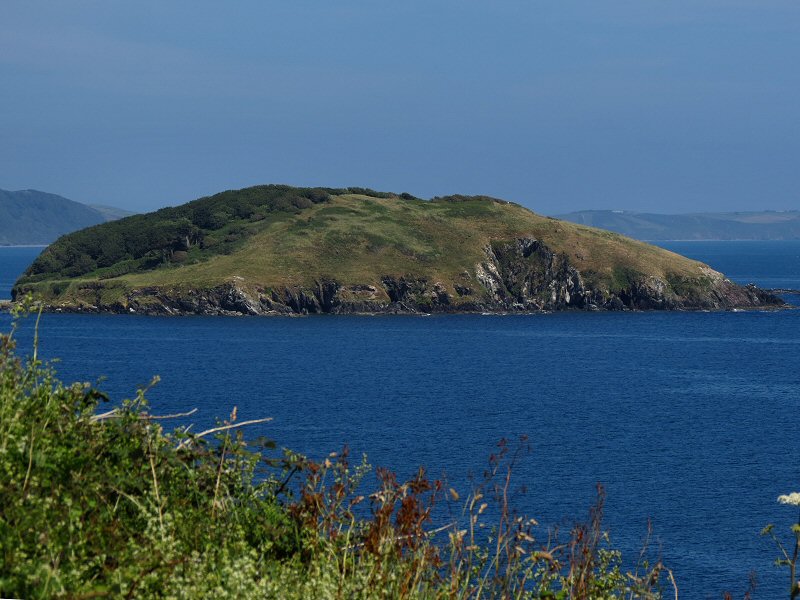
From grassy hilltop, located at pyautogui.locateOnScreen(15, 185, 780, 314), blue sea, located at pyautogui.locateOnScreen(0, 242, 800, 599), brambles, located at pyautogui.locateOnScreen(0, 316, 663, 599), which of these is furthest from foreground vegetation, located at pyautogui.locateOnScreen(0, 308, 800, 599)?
grassy hilltop, located at pyautogui.locateOnScreen(15, 185, 780, 314)

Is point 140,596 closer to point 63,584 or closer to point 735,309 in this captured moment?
point 63,584

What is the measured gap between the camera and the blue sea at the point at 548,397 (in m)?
53.2

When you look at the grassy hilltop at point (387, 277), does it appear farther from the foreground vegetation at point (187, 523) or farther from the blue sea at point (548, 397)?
the foreground vegetation at point (187, 523)

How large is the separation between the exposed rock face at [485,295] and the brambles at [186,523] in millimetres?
165619

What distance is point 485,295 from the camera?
185875mm

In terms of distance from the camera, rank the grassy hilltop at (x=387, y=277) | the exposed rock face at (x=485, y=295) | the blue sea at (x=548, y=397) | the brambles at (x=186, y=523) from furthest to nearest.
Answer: the grassy hilltop at (x=387, y=277), the exposed rock face at (x=485, y=295), the blue sea at (x=548, y=397), the brambles at (x=186, y=523)

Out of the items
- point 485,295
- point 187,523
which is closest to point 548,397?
point 187,523

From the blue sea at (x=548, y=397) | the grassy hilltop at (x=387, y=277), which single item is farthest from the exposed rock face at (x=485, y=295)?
the blue sea at (x=548, y=397)

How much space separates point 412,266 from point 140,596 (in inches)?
7011

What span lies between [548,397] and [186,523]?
8836cm

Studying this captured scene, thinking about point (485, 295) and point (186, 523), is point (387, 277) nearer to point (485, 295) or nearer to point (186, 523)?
point (485, 295)

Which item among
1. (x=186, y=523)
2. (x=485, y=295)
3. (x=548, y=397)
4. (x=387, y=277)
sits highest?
(x=387, y=277)

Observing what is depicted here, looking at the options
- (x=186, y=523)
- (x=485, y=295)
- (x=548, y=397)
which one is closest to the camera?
(x=186, y=523)

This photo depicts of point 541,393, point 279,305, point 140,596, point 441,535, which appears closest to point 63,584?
point 140,596
